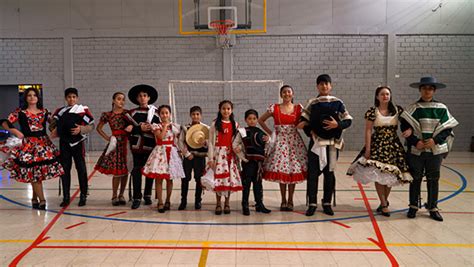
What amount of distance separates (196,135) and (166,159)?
1.53 feet

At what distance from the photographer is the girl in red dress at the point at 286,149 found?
4.52 m

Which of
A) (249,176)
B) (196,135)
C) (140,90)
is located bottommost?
(249,176)

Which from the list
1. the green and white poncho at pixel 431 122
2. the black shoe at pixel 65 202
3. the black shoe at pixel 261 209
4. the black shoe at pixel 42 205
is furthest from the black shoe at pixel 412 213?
the black shoe at pixel 42 205

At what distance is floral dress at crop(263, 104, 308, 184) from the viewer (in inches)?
178

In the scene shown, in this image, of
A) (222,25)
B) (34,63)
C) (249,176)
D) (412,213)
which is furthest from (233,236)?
(34,63)

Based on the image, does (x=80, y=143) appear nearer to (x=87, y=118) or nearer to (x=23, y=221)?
Result: (x=87, y=118)

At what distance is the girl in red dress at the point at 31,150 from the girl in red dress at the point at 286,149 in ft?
8.90

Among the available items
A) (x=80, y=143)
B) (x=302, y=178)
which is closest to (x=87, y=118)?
(x=80, y=143)

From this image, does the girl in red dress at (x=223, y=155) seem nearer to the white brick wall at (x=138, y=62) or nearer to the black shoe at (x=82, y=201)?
the black shoe at (x=82, y=201)

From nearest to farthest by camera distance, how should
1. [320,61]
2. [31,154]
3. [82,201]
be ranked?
[31,154] → [82,201] → [320,61]

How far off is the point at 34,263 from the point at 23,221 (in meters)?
1.48

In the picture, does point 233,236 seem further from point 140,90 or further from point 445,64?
point 445,64

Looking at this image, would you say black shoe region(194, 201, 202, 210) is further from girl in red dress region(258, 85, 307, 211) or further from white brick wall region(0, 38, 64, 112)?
white brick wall region(0, 38, 64, 112)

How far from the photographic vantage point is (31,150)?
4711 mm
